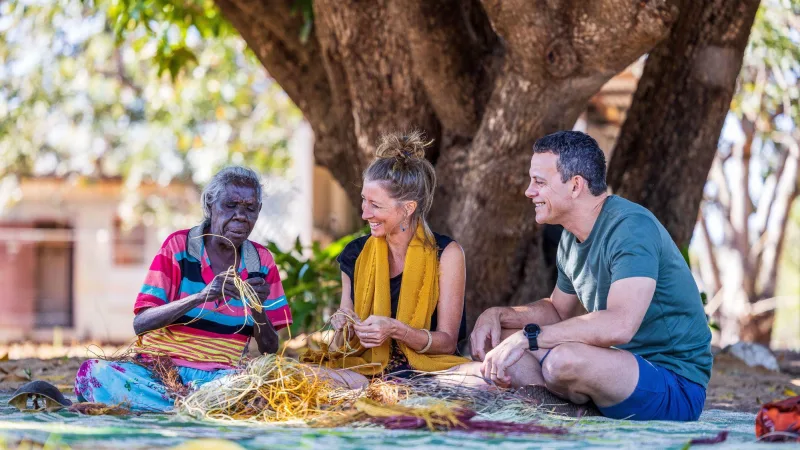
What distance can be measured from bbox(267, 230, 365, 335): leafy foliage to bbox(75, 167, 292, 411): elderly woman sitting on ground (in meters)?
2.77

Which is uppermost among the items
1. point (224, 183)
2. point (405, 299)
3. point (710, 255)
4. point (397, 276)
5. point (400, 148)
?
point (400, 148)

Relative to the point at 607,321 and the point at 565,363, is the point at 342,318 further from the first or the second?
the point at 607,321

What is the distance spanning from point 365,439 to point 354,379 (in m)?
1.26

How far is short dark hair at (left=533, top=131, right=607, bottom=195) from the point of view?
4.05m

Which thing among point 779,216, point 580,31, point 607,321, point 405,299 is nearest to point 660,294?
point 607,321

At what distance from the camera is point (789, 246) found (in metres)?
31.1

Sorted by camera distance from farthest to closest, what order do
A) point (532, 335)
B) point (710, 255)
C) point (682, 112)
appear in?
1. point (710, 255)
2. point (682, 112)
3. point (532, 335)

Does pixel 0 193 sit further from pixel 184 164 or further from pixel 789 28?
pixel 789 28

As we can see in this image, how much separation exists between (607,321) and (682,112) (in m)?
3.26

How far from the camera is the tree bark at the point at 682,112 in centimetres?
644

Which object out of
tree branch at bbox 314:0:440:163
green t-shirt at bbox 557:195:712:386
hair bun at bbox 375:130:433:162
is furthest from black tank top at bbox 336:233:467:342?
tree branch at bbox 314:0:440:163

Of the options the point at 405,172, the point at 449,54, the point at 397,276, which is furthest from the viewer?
the point at 449,54

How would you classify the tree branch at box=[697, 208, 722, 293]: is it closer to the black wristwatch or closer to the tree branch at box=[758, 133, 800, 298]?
the tree branch at box=[758, 133, 800, 298]

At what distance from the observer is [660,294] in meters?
4.01
